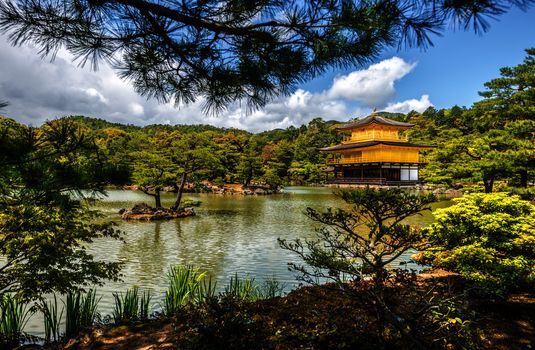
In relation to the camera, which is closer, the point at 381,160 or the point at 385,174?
the point at 381,160

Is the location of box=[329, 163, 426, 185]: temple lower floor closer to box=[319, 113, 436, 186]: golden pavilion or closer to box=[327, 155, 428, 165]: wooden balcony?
box=[319, 113, 436, 186]: golden pavilion

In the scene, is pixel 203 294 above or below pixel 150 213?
below

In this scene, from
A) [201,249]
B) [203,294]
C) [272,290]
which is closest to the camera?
[203,294]

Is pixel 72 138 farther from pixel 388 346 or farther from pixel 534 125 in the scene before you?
pixel 534 125

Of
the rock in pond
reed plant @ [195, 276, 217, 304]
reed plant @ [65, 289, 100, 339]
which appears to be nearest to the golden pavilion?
the rock in pond

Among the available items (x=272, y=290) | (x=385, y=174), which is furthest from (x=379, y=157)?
(x=272, y=290)

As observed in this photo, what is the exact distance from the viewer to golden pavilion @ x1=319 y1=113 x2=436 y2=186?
28500 mm

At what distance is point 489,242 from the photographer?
12.7 feet

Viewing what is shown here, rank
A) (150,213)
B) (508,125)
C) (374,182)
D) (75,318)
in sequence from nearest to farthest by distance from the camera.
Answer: (75,318) < (508,125) < (150,213) < (374,182)

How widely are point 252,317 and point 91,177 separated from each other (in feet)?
6.06

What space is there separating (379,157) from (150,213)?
70.6 feet

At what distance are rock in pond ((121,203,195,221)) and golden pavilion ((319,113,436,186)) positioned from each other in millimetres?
18396

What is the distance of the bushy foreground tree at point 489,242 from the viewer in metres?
3.49

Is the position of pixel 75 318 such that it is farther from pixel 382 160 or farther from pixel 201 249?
pixel 382 160
